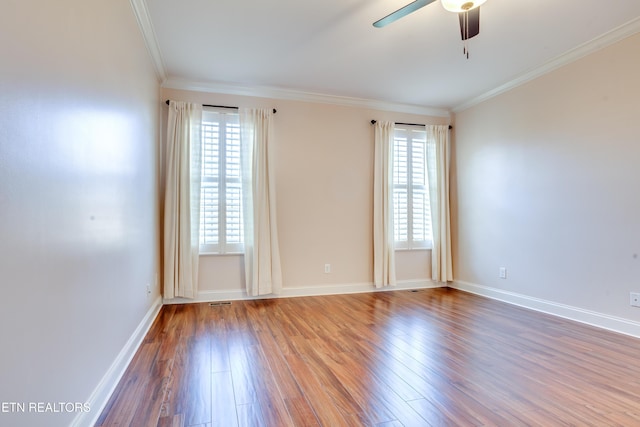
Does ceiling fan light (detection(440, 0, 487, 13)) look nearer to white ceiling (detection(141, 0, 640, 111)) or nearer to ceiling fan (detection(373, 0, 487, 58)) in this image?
ceiling fan (detection(373, 0, 487, 58))

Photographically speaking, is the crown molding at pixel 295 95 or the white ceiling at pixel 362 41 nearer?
the white ceiling at pixel 362 41

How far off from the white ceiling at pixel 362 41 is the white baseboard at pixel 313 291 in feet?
8.17

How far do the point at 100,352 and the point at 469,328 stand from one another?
110 inches

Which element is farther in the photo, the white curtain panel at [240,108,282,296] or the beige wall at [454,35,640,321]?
the white curtain panel at [240,108,282,296]

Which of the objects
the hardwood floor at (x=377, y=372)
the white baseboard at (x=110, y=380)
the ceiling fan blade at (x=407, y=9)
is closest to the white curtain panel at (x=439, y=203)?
the hardwood floor at (x=377, y=372)

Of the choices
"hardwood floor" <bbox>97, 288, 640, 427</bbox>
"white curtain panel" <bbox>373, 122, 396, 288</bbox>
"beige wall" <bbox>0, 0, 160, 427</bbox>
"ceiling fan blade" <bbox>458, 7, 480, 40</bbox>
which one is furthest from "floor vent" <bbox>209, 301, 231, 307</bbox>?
"ceiling fan blade" <bbox>458, 7, 480, 40</bbox>

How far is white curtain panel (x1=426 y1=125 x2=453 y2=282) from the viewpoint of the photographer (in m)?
4.64

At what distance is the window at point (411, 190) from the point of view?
4.61 metres

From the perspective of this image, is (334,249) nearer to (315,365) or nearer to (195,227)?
(195,227)

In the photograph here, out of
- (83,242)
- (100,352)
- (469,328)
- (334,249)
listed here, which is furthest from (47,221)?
(334,249)

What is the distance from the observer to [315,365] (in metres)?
2.18

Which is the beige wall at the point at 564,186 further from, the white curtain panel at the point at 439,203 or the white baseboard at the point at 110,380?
the white baseboard at the point at 110,380

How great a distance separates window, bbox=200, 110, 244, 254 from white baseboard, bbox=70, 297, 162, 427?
1282 millimetres

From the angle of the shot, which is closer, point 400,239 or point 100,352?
point 100,352
